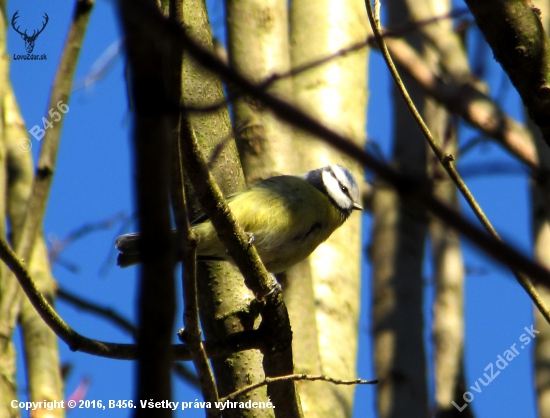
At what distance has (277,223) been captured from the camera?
3.25 m

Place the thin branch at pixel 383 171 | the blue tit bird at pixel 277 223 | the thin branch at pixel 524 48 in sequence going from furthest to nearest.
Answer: the blue tit bird at pixel 277 223 → the thin branch at pixel 524 48 → the thin branch at pixel 383 171

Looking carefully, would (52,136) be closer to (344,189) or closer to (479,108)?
(344,189)

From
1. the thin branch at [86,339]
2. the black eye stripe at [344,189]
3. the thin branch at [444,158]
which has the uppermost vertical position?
the black eye stripe at [344,189]

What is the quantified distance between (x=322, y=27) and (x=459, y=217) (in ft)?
12.7

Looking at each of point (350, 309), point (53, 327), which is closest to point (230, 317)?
point (53, 327)

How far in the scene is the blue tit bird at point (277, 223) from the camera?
310 cm

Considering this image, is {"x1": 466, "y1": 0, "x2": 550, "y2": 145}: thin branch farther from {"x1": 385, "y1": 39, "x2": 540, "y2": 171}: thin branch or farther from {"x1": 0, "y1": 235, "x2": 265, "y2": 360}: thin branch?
{"x1": 0, "y1": 235, "x2": 265, "y2": 360}: thin branch

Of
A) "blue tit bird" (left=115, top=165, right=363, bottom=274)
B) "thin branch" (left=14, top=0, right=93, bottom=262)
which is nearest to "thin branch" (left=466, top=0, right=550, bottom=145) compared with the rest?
"blue tit bird" (left=115, top=165, right=363, bottom=274)

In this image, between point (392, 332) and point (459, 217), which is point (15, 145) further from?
point (459, 217)

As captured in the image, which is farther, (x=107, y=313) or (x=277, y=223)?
(x=107, y=313)

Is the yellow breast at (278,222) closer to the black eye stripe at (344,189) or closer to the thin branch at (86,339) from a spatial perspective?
the black eye stripe at (344,189)

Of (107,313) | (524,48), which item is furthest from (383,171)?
(107,313)

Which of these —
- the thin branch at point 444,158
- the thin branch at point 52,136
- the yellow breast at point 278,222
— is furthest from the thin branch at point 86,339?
the thin branch at point 52,136

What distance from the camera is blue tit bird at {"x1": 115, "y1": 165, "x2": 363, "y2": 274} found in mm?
3102
